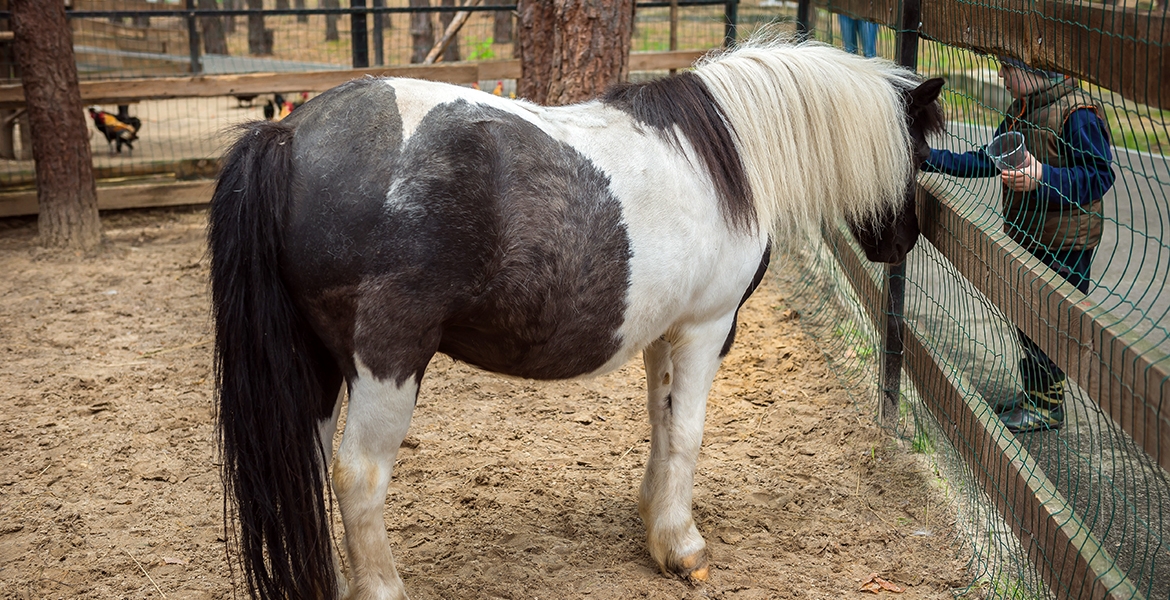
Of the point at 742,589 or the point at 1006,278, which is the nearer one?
the point at 1006,278

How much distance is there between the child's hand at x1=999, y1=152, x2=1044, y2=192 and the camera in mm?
2668

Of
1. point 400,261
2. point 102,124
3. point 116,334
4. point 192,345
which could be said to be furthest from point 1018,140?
point 102,124

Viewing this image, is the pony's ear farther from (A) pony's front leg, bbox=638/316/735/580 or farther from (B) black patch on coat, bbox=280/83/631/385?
(B) black patch on coat, bbox=280/83/631/385

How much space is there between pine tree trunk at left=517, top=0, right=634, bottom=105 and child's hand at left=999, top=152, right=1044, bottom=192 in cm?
225

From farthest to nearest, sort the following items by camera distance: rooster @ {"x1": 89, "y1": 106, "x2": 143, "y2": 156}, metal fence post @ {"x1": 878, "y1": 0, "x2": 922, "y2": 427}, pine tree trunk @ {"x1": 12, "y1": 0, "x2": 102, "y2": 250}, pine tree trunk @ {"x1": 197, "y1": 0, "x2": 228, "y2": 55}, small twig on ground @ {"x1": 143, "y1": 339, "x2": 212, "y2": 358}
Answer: pine tree trunk @ {"x1": 197, "y1": 0, "x2": 228, "y2": 55}
rooster @ {"x1": 89, "y1": 106, "x2": 143, "y2": 156}
pine tree trunk @ {"x1": 12, "y1": 0, "x2": 102, "y2": 250}
small twig on ground @ {"x1": 143, "y1": 339, "x2": 212, "y2": 358}
metal fence post @ {"x1": 878, "y1": 0, "x2": 922, "y2": 427}

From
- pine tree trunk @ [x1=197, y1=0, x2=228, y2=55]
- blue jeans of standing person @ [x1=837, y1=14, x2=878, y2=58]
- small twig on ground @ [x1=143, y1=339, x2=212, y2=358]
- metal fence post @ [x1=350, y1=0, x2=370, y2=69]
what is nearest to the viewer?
small twig on ground @ [x1=143, y1=339, x2=212, y2=358]

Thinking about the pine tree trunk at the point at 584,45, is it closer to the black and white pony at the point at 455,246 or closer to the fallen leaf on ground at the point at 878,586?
the black and white pony at the point at 455,246

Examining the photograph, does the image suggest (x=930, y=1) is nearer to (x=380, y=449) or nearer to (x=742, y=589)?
(x=742, y=589)

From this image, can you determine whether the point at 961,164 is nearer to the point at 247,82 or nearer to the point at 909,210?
the point at 909,210

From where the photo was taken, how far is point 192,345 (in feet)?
15.5

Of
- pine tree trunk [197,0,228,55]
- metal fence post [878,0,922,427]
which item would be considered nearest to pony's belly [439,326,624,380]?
metal fence post [878,0,922,427]

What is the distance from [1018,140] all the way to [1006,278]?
0.61 metres

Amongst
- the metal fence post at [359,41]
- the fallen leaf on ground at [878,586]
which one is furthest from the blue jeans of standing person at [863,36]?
the metal fence post at [359,41]

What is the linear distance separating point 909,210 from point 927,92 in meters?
0.47
